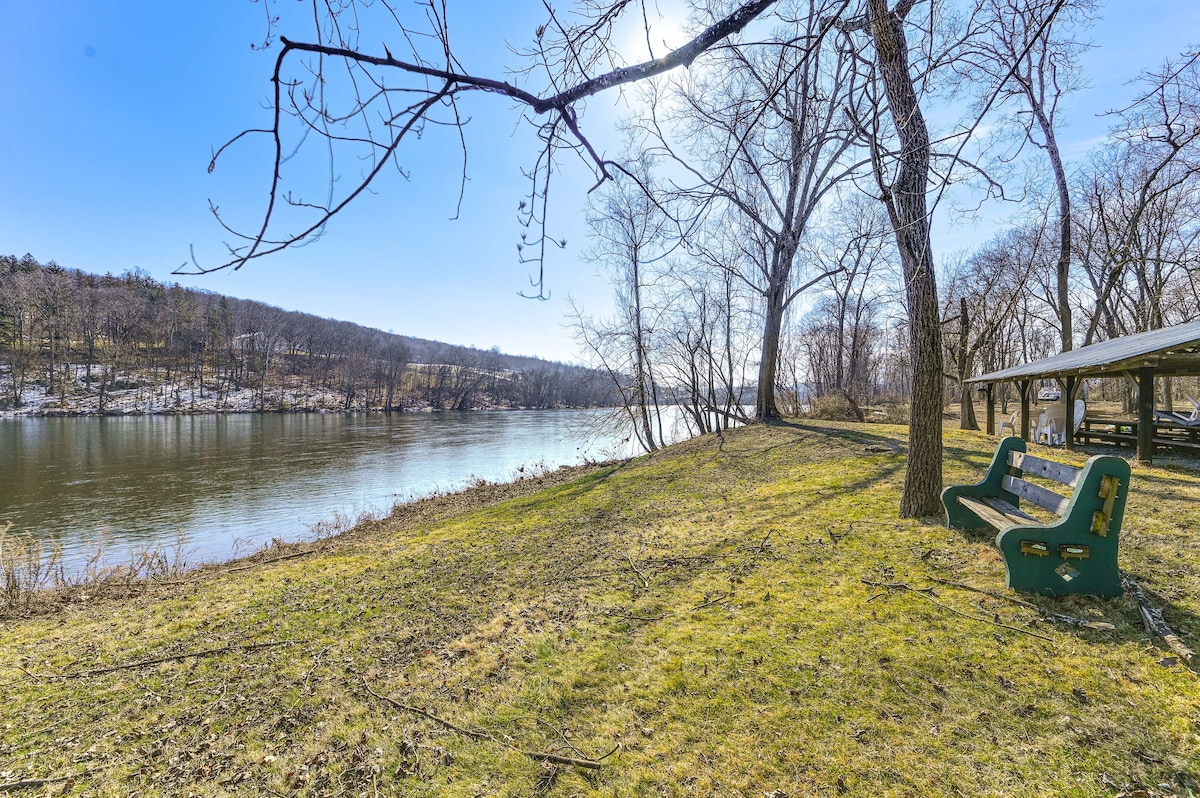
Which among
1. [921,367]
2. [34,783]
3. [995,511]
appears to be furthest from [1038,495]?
[34,783]

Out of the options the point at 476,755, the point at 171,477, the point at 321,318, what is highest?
the point at 321,318

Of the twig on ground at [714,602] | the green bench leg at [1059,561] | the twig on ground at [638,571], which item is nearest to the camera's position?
the green bench leg at [1059,561]

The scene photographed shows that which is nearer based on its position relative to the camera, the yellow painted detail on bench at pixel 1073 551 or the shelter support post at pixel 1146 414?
the yellow painted detail on bench at pixel 1073 551

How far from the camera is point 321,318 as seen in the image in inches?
3917

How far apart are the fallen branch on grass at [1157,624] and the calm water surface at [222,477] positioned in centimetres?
1207

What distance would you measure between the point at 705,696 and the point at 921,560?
235cm

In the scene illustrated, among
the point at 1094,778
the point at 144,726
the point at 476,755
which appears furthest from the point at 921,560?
the point at 144,726

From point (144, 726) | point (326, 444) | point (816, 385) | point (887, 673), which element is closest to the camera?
point (887, 673)

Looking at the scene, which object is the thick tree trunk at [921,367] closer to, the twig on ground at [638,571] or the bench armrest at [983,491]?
the bench armrest at [983,491]

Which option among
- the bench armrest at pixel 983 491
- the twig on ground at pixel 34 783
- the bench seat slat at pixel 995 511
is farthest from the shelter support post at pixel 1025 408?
the twig on ground at pixel 34 783

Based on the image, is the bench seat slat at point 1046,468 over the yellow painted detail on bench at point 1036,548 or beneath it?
Result: over

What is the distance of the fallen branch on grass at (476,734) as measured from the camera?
2242 mm

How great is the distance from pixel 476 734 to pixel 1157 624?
368cm

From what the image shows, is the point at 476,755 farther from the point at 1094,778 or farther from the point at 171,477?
the point at 171,477
